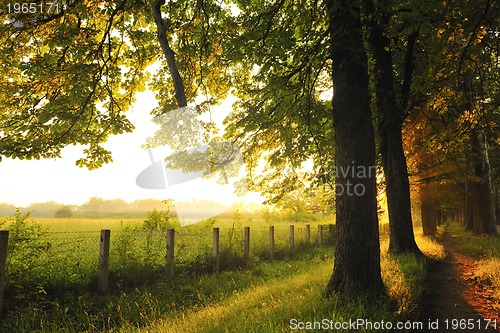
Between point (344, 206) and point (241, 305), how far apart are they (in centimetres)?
260

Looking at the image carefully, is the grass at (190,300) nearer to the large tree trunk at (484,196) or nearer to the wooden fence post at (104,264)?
the wooden fence post at (104,264)

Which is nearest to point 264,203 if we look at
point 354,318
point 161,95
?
point 161,95

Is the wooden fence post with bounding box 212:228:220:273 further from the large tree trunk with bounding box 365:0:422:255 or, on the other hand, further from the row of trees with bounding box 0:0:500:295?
the large tree trunk with bounding box 365:0:422:255

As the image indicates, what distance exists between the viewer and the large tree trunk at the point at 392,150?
9.88 meters

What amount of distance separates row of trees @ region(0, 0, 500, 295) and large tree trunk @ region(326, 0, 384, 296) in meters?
0.02

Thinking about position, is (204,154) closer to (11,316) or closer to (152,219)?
(11,316)

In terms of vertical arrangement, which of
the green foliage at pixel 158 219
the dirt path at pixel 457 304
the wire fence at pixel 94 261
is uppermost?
the green foliage at pixel 158 219

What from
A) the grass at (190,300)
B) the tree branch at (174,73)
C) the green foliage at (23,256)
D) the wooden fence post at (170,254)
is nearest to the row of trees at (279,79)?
the tree branch at (174,73)

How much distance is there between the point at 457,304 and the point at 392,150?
5552 mm

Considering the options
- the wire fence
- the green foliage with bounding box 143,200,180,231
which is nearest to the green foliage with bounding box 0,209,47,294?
the wire fence

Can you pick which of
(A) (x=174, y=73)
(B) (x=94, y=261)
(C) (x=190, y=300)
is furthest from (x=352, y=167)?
(B) (x=94, y=261)

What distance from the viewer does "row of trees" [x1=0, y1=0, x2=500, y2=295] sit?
5.43 m

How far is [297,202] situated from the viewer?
1250 cm

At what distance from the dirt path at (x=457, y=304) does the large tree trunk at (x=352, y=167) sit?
39.6 inches
